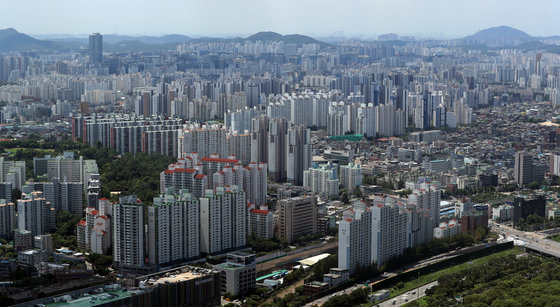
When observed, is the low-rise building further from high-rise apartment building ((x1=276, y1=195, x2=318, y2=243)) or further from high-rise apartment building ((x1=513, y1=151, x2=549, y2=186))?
high-rise apartment building ((x1=513, y1=151, x2=549, y2=186))

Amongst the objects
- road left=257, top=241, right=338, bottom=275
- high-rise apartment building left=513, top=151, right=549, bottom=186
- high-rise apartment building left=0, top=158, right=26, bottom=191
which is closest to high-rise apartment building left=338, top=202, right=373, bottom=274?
road left=257, top=241, right=338, bottom=275

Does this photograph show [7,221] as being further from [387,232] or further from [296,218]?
[387,232]

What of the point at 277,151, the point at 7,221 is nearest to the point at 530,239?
the point at 277,151

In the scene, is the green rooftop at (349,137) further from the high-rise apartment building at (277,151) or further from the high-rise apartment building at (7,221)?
the high-rise apartment building at (7,221)

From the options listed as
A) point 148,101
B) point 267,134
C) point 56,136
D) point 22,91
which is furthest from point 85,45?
point 267,134

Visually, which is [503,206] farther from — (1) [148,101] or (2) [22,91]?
(2) [22,91]
